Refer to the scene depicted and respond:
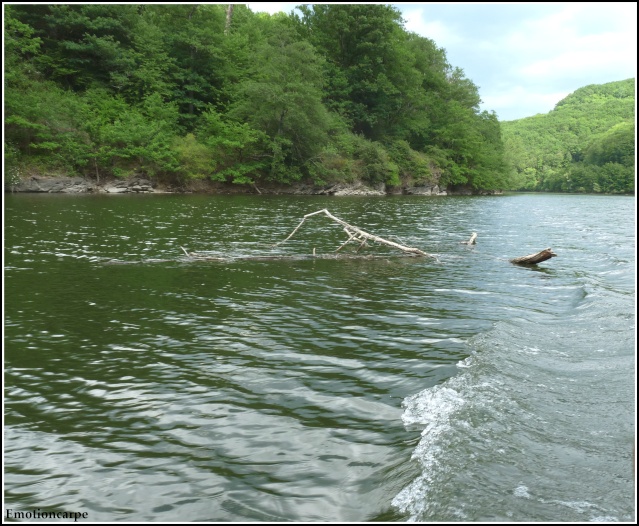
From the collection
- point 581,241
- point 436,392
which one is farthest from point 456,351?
point 581,241

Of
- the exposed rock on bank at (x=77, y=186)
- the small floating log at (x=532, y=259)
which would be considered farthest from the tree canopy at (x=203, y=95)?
the small floating log at (x=532, y=259)

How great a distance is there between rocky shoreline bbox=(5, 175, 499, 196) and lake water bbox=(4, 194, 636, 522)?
99.0ft

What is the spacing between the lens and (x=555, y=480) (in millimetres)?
3875

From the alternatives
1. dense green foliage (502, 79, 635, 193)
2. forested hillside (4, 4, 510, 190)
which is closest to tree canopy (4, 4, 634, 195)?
forested hillside (4, 4, 510, 190)

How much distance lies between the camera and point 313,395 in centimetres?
552

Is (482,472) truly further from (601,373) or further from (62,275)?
(62,275)

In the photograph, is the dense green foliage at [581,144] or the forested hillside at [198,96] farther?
the dense green foliage at [581,144]

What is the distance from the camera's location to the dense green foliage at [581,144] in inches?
4712

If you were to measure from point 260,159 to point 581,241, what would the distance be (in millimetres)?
35704

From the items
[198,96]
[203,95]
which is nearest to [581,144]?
[203,95]

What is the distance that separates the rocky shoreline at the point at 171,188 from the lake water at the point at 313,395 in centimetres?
3016

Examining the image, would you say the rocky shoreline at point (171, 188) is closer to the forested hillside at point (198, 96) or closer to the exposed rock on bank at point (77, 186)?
the exposed rock on bank at point (77, 186)

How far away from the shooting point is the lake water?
12.1 feet

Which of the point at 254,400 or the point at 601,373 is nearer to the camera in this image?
the point at 254,400
